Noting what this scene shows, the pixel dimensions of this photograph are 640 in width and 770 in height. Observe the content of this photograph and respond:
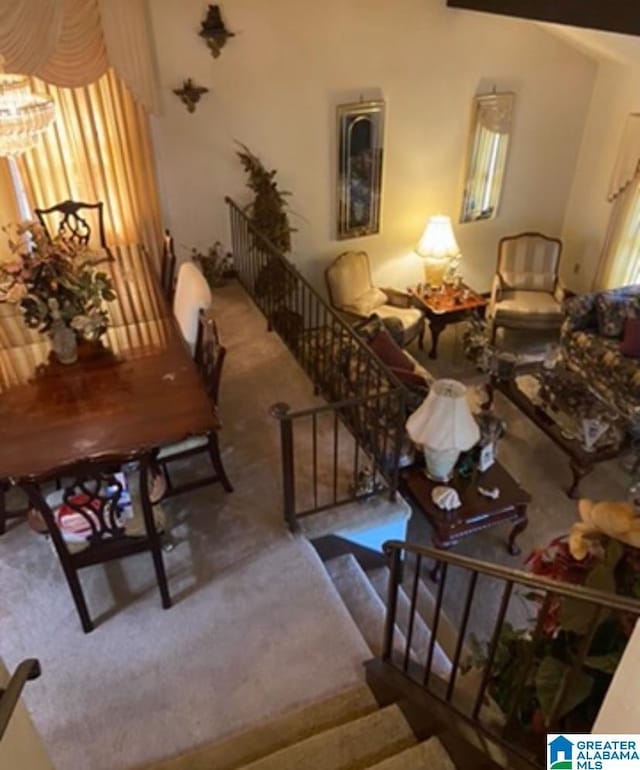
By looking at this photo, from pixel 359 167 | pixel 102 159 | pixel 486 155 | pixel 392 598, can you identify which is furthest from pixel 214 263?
pixel 392 598

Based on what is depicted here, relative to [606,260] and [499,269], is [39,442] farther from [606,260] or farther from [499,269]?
[606,260]

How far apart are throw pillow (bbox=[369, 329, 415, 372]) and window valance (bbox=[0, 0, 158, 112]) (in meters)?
2.48

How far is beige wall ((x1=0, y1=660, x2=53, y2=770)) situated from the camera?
4.41 feet

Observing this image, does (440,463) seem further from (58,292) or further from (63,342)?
(58,292)

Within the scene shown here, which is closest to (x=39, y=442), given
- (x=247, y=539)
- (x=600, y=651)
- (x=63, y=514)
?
(x=63, y=514)

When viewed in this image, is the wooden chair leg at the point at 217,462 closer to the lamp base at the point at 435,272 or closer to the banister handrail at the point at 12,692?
the banister handrail at the point at 12,692

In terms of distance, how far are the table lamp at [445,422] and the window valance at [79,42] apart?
10.5 feet

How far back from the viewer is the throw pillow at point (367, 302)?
20.5 ft

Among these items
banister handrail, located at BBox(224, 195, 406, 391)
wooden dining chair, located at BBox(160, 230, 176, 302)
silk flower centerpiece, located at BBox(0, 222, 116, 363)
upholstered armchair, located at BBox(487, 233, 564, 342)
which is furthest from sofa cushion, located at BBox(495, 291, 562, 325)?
silk flower centerpiece, located at BBox(0, 222, 116, 363)

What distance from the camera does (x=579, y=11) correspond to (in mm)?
4191

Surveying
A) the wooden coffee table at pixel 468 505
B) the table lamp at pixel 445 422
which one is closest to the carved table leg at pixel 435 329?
the wooden coffee table at pixel 468 505

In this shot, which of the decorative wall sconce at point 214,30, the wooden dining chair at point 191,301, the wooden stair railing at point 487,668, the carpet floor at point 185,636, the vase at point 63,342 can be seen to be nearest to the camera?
the wooden stair railing at point 487,668

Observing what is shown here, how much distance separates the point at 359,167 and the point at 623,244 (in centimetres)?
299

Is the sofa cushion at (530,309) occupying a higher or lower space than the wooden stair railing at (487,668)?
lower
